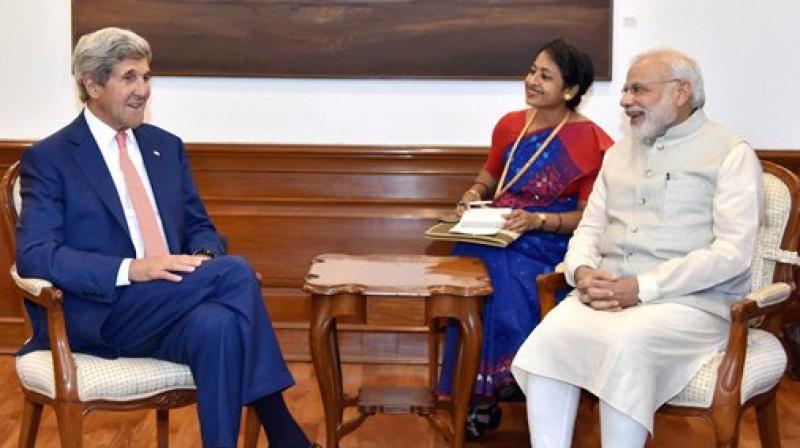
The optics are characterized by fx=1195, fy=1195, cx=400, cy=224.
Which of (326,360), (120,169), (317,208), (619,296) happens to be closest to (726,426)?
(619,296)

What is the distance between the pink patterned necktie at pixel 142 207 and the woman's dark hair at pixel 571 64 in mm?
1544

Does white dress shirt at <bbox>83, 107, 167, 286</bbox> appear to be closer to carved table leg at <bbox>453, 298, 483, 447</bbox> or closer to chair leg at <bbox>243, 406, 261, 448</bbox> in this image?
chair leg at <bbox>243, 406, 261, 448</bbox>

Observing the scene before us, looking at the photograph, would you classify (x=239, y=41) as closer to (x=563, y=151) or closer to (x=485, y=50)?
(x=485, y=50)

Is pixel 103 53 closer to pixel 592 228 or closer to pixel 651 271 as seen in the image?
pixel 592 228

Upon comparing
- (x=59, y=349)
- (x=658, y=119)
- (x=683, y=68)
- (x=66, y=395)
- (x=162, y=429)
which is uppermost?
(x=683, y=68)

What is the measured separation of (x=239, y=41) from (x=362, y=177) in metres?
0.79

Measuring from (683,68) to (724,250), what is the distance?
597mm

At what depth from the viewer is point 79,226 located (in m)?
3.54

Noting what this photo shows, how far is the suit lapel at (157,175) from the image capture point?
3.70 m

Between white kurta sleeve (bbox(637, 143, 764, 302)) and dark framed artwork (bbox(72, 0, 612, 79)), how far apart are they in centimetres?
159

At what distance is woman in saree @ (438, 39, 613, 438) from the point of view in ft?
13.7

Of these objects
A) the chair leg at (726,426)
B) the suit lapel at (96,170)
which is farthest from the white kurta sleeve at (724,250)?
the suit lapel at (96,170)

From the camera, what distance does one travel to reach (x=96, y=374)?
333 cm

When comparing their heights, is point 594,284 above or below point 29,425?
above
